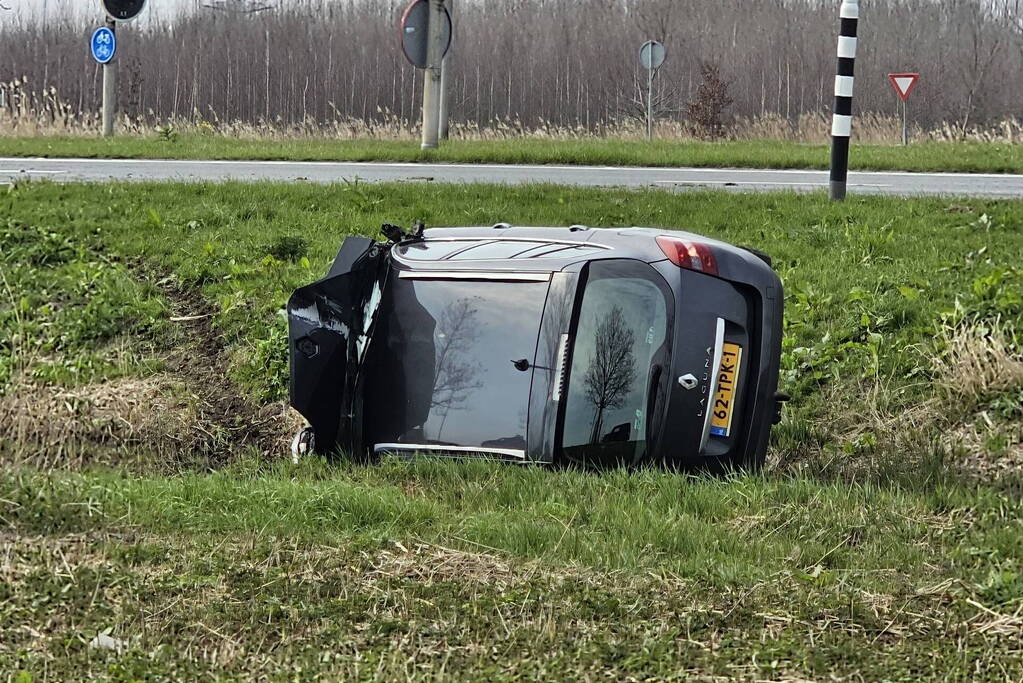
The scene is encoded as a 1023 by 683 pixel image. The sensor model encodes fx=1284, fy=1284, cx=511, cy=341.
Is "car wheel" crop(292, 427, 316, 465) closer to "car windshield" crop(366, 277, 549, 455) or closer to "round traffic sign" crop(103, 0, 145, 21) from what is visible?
"car windshield" crop(366, 277, 549, 455)

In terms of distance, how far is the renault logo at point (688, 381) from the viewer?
6004 mm

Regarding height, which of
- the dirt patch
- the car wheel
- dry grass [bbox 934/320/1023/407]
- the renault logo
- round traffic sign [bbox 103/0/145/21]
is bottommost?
the dirt patch

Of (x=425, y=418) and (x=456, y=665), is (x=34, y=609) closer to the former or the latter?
(x=456, y=665)

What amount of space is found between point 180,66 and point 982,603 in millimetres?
31921

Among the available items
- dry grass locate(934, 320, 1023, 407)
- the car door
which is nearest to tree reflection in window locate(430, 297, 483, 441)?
the car door

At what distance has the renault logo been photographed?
6.00 metres

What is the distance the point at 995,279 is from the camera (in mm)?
8609

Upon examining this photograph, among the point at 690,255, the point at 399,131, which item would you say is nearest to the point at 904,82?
the point at 399,131

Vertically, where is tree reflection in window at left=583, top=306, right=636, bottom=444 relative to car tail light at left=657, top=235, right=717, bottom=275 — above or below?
below

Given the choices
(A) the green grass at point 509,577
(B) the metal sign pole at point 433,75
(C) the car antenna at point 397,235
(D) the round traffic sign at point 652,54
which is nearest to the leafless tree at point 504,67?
(D) the round traffic sign at point 652,54

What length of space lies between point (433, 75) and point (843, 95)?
6.79m

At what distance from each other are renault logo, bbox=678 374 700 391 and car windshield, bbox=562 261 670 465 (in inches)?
5.9

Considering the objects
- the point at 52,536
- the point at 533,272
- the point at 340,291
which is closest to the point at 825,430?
the point at 533,272

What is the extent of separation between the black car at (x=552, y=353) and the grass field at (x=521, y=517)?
0.21 metres
